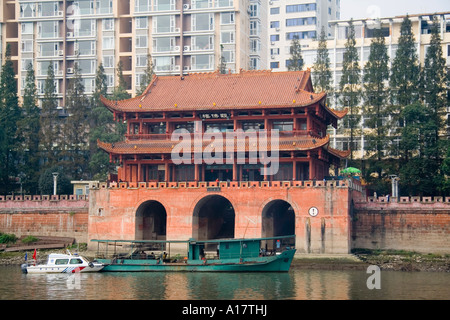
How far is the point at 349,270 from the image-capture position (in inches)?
2218

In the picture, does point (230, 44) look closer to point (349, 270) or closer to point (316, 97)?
point (316, 97)

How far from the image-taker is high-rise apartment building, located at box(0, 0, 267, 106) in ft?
317

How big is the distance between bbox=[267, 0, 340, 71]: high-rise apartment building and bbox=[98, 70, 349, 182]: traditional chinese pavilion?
132 ft

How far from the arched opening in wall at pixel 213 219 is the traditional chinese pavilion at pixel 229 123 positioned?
219cm

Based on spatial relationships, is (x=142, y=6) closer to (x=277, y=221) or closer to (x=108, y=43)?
(x=108, y=43)

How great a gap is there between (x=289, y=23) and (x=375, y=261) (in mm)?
57481

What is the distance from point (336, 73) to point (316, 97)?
30085 mm

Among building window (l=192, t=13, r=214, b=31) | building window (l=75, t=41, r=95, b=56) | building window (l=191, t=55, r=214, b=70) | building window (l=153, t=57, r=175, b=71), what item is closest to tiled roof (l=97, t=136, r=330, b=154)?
building window (l=191, t=55, r=214, b=70)

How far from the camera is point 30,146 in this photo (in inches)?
3248

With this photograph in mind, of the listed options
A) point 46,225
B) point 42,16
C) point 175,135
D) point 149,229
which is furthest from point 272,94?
point 42,16

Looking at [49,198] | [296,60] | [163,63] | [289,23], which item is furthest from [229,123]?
[289,23]

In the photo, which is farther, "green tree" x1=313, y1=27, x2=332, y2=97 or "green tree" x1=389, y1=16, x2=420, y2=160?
"green tree" x1=313, y1=27, x2=332, y2=97

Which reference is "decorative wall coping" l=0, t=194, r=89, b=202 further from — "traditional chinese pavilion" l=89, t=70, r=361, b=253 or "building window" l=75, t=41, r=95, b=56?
"building window" l=75, t=41, r=95, b=56

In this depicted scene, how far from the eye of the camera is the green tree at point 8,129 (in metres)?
79.2
